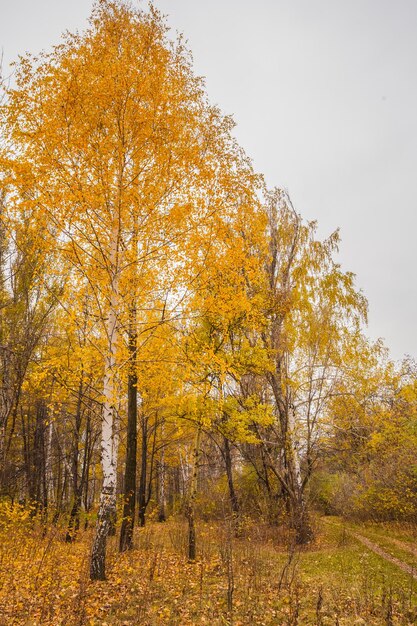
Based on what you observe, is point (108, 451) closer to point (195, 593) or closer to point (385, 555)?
point (195, 593)

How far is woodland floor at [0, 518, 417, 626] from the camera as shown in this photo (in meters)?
4.79

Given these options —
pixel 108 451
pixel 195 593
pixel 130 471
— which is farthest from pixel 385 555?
pixel 108 451

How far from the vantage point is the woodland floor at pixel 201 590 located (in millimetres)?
4789

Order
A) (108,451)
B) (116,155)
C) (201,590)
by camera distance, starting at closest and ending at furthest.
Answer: (201,590) → (108,451) → (116,155)

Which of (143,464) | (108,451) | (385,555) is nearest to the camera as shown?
(108,451)

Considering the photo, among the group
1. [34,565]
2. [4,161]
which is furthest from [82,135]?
[34,565]

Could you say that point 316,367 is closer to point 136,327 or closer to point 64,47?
point 136,327

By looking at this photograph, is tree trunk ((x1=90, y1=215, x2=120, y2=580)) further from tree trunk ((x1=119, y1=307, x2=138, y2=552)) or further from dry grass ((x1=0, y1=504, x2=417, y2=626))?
tree trunk ((x1=119, y1=307, x2=138, y2=552))

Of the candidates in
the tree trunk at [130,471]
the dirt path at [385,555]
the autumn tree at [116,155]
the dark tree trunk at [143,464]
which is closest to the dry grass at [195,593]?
the dirt path at [385,555]

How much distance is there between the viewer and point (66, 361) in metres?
7.17

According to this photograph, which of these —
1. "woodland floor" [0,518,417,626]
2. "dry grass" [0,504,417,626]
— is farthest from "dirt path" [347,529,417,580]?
"dry grass" [0,504,417,626]

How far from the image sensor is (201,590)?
5738 mm

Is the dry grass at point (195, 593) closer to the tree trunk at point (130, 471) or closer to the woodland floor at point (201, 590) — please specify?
the woodland floor at point (201, 590)

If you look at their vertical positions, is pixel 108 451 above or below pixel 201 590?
above
